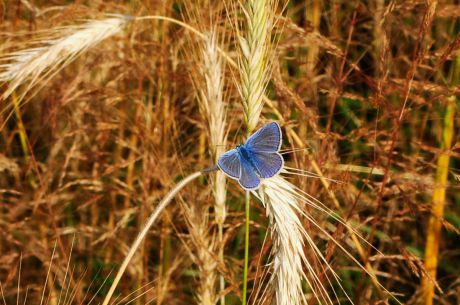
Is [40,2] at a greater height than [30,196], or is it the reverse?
[40,2]

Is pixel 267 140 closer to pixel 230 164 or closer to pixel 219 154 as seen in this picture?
pixel 230 164

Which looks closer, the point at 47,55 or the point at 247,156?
the point at 247,156

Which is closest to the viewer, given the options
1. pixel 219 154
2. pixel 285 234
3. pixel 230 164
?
pixel 230 164

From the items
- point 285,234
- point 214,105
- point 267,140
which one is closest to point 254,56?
point 267,140

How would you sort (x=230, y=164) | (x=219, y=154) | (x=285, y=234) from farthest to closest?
(x=219, y=154), (x=285, y=234), (x=230, y=164)

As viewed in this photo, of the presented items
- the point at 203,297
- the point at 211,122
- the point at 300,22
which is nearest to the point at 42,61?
the point at 211,122

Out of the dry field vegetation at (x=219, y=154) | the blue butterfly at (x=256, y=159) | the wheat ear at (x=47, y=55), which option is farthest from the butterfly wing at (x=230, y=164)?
the wheat ear at (x=47, y=55)

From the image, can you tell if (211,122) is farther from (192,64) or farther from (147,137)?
(147,137)
